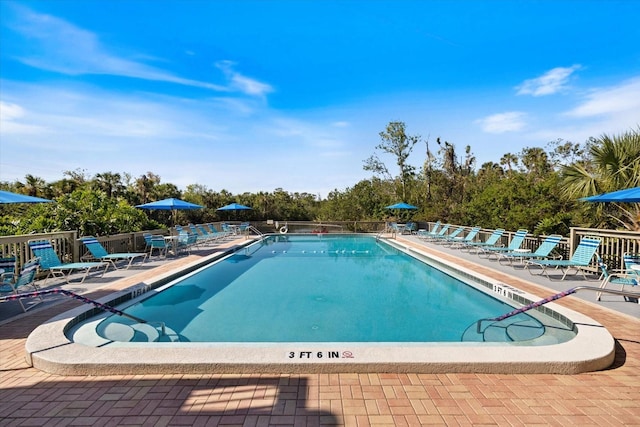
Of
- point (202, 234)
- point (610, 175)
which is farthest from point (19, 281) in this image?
point (610, 175)

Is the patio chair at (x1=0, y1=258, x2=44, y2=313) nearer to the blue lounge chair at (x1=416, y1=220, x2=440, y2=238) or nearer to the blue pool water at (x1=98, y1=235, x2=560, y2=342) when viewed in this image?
the blue pool water at (x1=98, y1=235, x2=560, y2=342)

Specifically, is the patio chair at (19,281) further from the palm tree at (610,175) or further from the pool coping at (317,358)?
the palm tree at (610,175)

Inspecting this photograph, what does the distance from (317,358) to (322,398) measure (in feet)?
1.66

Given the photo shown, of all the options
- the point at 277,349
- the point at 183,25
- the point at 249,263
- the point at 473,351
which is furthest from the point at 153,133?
the point at 473,351

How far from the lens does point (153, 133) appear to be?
1633 cm

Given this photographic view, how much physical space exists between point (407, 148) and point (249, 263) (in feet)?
61.6

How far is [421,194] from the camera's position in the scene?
2478cm

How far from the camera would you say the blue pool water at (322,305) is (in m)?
4.86

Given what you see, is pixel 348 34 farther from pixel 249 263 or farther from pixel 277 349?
pixel 277 349

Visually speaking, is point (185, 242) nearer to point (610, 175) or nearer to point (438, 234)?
point (438, 234)

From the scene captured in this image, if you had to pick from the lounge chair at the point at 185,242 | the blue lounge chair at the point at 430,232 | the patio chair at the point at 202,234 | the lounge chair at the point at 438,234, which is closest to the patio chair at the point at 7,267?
the lounge chair at the point at 185,242

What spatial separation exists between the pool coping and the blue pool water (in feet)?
3.64

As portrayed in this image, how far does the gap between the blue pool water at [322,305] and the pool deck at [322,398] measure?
143cm

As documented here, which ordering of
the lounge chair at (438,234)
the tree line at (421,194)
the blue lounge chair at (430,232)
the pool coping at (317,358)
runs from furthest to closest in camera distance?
the blue lounge chair at (430,232) < the lounge chair at (438,234) < the tree line at (421,194) < the pool coping at (317,358)
